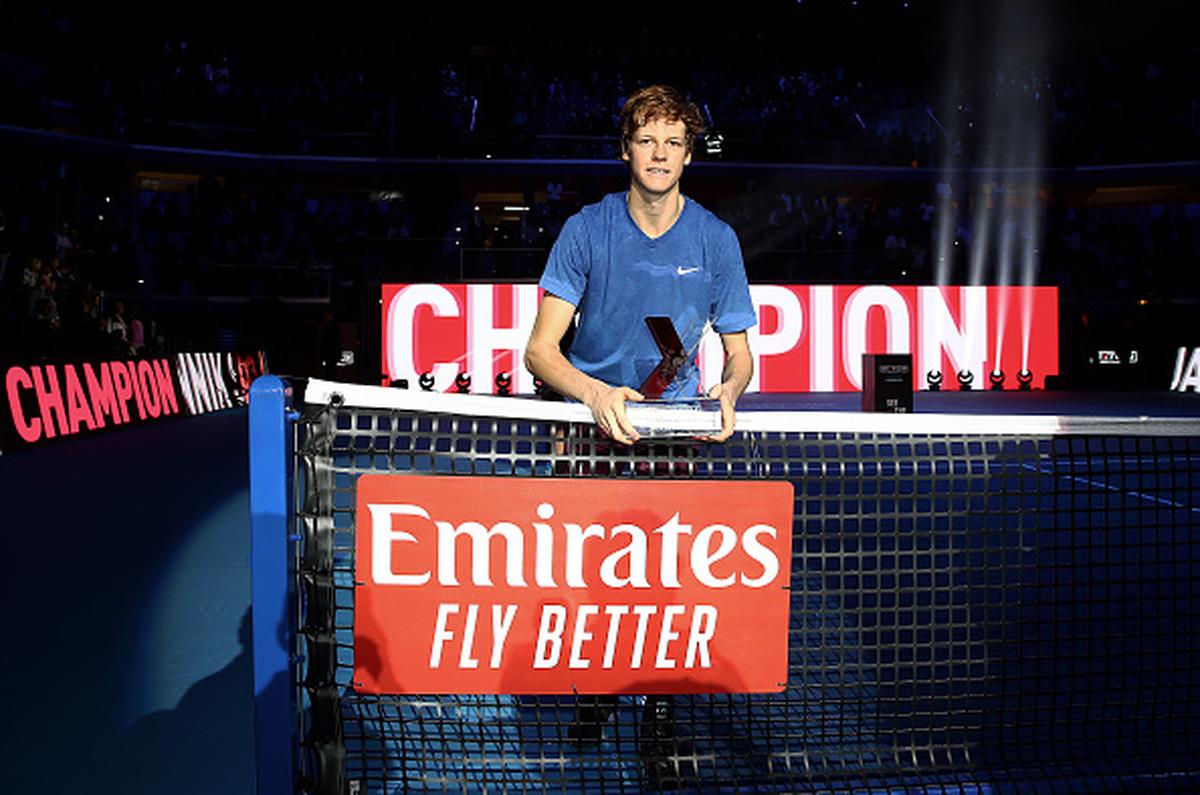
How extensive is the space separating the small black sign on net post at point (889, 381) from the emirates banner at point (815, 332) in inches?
207

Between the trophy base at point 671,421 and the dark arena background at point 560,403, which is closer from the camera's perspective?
the trophy base at point 671,421

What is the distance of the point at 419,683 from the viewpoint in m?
2.70

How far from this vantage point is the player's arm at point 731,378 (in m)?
2.84

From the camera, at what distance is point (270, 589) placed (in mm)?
2482

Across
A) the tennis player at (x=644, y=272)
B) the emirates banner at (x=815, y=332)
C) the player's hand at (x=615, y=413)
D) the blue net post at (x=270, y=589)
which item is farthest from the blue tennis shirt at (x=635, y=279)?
the emirates banner at (x=815, y=332)

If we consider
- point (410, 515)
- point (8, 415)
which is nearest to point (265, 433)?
point (410, 515)

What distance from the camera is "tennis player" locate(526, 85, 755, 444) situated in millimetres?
3283

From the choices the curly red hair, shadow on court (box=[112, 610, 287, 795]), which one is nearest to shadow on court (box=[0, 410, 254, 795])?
shadow on court (box=[112, 610, 287, 795])

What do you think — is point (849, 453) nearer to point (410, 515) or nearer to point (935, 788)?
point (935, 788)

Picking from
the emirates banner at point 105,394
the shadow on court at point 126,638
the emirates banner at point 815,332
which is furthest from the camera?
the emirates banner at point 815,332

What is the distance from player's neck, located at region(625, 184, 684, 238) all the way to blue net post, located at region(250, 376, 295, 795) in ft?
4.49

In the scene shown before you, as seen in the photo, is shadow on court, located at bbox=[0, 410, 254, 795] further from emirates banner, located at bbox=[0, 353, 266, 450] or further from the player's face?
emirates banner, located at bbox=[0, 353, 266, 450]

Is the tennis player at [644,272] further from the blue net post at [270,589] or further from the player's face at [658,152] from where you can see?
the blue net post at [270,589]

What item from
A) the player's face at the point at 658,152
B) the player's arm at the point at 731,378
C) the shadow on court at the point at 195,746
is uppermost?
the player's face at the point at 658,152
